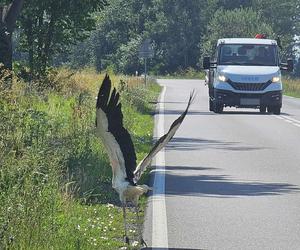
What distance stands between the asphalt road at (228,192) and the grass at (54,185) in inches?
22.3

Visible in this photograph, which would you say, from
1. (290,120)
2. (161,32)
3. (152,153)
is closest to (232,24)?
(161,32)

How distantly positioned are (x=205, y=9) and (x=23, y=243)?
11505 centimetres

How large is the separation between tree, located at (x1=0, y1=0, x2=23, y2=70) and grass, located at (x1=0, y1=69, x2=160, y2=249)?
591 cm

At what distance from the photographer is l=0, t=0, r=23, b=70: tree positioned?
1000 inches

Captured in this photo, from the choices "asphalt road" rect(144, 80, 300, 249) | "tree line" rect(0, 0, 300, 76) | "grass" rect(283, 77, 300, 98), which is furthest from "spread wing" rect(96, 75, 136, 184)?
"tree line" rect(0, 0, 300, 76)

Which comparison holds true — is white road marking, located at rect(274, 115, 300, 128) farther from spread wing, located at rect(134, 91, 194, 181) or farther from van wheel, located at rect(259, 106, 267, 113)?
spread wing, located at rect(134, 91, 194, 181)

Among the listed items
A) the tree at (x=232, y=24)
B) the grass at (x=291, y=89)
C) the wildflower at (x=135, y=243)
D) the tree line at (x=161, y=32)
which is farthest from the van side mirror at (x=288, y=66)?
the tree at (x=232, y=24)

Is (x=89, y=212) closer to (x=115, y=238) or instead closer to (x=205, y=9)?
(x=115, y=238)

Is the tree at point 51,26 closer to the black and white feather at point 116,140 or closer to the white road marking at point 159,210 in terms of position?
the white road marking at point 159,210

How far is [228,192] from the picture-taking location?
1402 cm

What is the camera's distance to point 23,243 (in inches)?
339

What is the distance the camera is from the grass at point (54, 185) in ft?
29.0

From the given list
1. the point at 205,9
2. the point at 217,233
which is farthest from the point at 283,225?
the point at 205,9

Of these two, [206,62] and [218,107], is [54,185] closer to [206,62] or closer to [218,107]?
[206,62]
